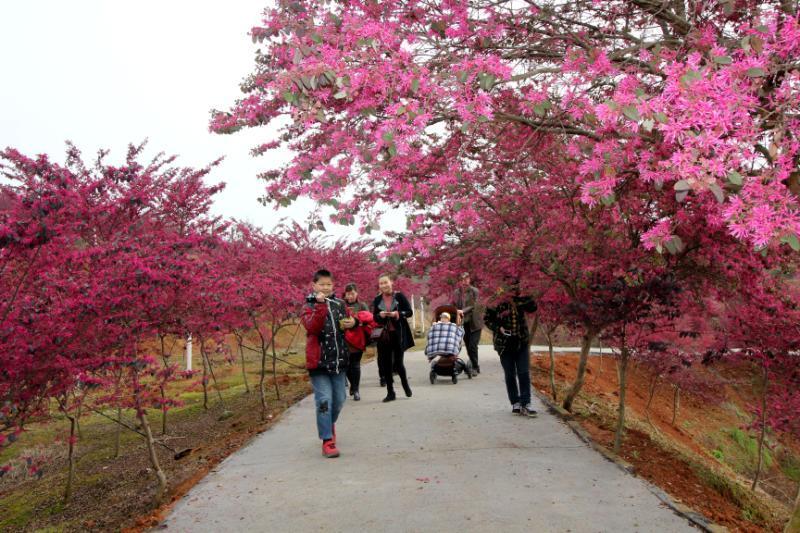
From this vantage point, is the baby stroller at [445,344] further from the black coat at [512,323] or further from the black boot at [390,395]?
the black coat at [512,323]

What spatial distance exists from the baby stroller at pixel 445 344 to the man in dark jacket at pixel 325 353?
4.53 meters

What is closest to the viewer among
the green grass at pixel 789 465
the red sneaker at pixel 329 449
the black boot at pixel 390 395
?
the red sneaker at pixel 329 449

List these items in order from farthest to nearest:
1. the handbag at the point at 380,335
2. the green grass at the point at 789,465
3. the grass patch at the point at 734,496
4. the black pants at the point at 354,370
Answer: the green grass at the point at 789,465, the black pants at the point at 354,370, the handbag at the point at 380,335, the grass patch at the point at 734,496

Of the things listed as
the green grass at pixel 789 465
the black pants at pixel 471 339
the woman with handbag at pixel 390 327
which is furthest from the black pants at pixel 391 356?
the green grass at pixel 789 465

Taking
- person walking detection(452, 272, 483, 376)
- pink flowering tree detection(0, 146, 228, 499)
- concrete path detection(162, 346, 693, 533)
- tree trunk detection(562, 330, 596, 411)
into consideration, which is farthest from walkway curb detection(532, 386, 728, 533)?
pink flowering tree detection(0, 146, 228, 499)

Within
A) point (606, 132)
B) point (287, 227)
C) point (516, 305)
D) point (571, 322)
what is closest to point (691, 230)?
point (606, 132)

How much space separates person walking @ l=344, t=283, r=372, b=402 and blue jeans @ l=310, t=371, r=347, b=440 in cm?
56

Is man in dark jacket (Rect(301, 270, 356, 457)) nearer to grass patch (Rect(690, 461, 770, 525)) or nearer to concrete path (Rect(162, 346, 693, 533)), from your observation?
concrete path (Rect(162, 346, 693, 533))

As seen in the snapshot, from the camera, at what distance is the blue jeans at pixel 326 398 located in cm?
578

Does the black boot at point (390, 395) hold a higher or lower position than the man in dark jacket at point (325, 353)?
lower

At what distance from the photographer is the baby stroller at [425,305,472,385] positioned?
34.0 feet

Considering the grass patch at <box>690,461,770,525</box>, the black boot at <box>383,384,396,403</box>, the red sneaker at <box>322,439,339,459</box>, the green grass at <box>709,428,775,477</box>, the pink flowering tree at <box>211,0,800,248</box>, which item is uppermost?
the pink flowering tree at <box>211,0,800,248</box>

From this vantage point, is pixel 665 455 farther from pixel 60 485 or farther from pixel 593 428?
pixel 60 485

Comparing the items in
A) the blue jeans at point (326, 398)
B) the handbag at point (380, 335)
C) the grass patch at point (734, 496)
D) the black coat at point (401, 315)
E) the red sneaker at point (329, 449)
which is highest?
the black coat at point (401, 315)
